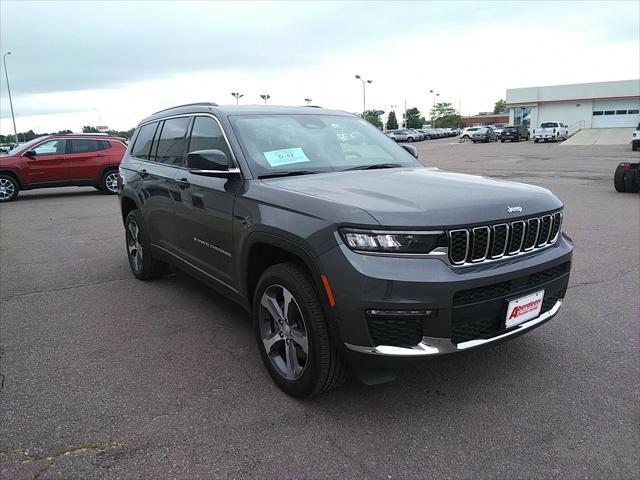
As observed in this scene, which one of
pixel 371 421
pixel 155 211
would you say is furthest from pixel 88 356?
pixel 371 421

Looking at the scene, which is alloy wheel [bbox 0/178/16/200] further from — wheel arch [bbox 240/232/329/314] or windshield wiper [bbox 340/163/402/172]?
windshield wiper [bbox 340/163/402/172]

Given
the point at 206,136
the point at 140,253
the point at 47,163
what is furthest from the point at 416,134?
the point at 206,136

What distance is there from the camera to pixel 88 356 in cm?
393

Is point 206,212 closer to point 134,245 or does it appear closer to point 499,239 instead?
point 499,239

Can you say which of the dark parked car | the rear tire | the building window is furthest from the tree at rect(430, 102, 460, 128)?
the rear tire

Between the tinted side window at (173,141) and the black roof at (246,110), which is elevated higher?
the black roof at (246,110)

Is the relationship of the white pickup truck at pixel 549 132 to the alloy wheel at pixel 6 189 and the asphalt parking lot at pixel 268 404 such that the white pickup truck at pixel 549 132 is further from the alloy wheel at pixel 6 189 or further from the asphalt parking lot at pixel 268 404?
the asphalt parking lot at pixel 268 404

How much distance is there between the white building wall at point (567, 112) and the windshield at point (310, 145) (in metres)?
69.1

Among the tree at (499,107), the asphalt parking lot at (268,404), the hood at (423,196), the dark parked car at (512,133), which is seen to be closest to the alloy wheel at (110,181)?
the asphalt parking lot at (268,404)

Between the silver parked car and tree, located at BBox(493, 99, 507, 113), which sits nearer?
the silver parked car

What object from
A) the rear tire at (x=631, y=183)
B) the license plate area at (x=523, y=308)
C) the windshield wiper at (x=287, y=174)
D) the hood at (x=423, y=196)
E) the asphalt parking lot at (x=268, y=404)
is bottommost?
the asphalt parking lot at (x=268, y=404)

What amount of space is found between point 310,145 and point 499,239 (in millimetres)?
1734

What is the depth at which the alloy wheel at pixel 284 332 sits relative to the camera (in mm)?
3107

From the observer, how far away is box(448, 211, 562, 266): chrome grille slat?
8.89 feet
